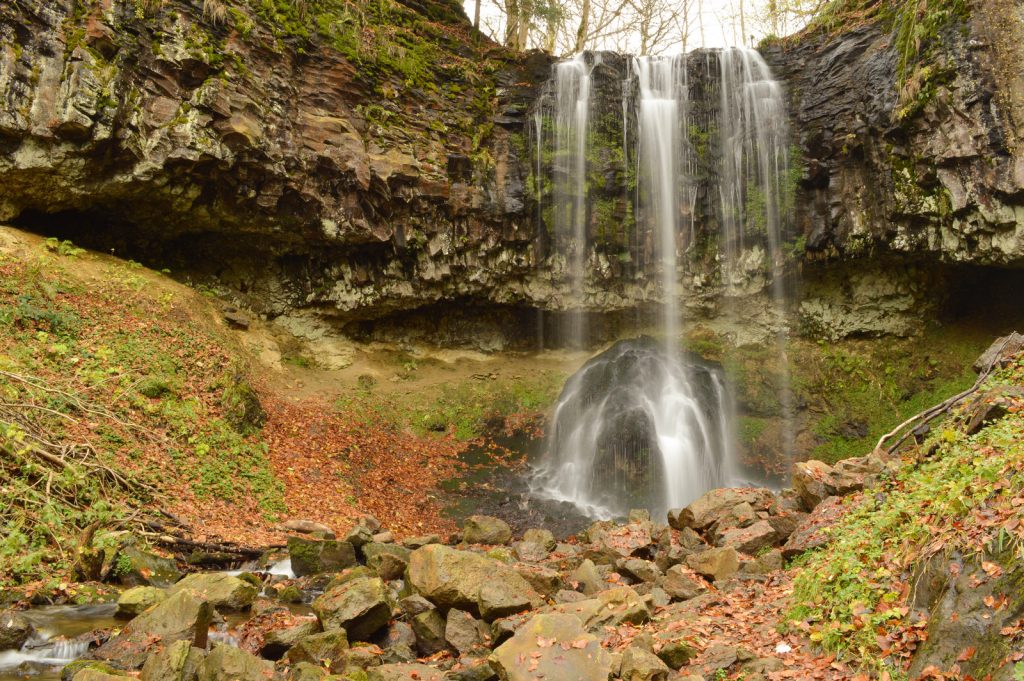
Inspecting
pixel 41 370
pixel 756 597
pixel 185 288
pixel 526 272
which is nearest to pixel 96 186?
pixel 185 288

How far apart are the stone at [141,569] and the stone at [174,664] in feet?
7.18

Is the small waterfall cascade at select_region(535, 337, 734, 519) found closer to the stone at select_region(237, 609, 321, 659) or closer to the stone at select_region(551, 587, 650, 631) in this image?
the stone at select_region(551, 587, 650, 631)

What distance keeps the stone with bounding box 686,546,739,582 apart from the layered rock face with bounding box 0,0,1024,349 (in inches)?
432

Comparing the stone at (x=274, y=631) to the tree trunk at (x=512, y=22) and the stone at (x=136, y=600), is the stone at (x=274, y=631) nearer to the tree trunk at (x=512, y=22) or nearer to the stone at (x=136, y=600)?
the stone at (x=136, y=600)

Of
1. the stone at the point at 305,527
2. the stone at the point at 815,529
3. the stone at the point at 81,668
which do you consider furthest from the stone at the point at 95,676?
the stone at the point at 815,529

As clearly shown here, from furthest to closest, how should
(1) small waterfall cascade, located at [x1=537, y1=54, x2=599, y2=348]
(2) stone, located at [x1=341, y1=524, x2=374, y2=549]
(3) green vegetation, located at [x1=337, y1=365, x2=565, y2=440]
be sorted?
(1) small waterfall cascade, located at [x1=537, y1=54, x2=599, y2=348], (3) green vegetation, located at [x1=337, y1=365, x2=565, y2=440], (2) stone, located at [x1=341, y1=524, x2=374, y2=549]

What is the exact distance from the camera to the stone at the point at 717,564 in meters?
6.62

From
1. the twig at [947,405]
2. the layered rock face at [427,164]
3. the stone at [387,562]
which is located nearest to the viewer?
the stone at [387,562]

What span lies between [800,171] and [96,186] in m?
16.6

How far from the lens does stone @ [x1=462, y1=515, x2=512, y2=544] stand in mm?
9664

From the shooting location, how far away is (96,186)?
38.8 ft

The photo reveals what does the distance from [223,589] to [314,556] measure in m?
1.54

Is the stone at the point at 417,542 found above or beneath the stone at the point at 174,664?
beneath

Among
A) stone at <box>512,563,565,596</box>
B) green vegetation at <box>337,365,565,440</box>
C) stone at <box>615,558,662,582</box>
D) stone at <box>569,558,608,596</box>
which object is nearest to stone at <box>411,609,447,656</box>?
stone at <box>512,563,565,596</box>
